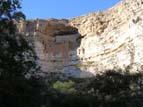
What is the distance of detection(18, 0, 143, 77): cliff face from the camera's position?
36.0 meters

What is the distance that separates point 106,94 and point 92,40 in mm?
15708

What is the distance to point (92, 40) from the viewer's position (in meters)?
41.0

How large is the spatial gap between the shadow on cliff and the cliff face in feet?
19.9

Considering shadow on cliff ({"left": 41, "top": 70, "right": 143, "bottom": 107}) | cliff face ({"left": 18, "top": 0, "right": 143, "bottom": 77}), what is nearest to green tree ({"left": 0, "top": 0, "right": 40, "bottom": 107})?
shadow on cliff ({"left": 41, "top": 70, "right": 143, "bottom": 107})

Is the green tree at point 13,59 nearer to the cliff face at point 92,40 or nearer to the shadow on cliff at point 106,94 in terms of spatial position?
the shadow on cliff at point 106,94

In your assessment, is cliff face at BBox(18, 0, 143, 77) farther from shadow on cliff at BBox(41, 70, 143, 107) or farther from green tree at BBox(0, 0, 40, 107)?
green tree at BBox(0, 0, 40, 107)

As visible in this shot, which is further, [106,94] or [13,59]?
[106,94]

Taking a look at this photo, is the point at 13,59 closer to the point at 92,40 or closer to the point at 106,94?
the point at 106,94

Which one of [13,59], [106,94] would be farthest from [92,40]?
[13,59]

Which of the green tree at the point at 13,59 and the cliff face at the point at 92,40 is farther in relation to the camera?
the cliff face at the point at 92,40

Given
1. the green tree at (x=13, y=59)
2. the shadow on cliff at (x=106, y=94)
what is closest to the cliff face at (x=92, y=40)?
the shadow on cliff at (x=106, y=94)

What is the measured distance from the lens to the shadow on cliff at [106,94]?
2384 cm

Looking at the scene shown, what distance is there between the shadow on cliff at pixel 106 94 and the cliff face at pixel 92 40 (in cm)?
606

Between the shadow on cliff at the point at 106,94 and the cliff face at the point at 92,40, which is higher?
the cliff face at the point at 92,40
